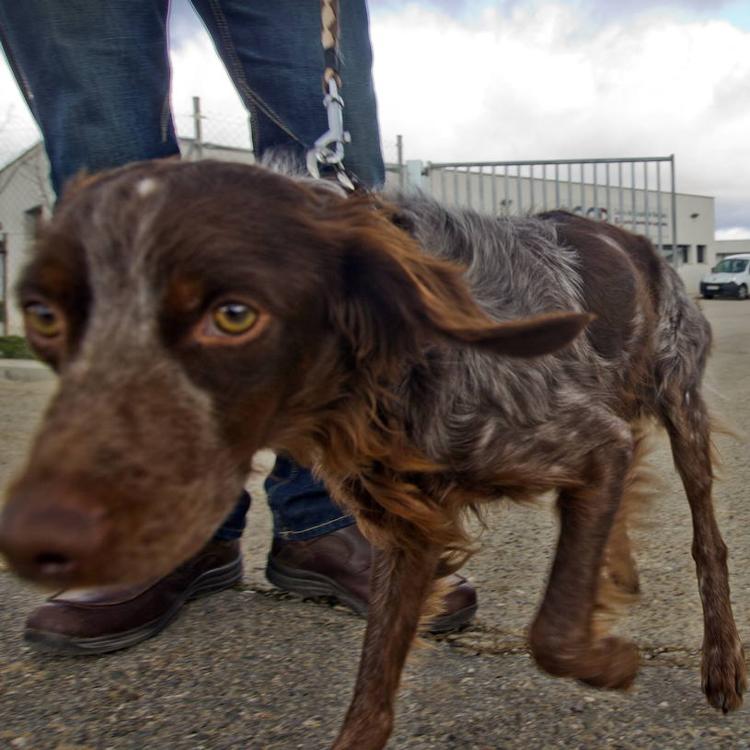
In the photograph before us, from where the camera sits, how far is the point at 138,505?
1.25 m

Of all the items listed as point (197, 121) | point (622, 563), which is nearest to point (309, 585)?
point (622, 563)

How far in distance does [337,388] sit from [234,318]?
0.41 meters

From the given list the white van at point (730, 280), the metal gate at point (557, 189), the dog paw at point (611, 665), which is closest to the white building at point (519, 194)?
the metal gate at point (557, 189)

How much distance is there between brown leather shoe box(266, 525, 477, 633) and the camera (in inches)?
109

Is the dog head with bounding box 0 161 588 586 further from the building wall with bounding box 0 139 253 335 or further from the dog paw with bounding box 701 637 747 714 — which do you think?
the building wall with bounding box 0 139 253 335

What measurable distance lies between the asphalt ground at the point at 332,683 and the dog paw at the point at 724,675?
33 millimetres

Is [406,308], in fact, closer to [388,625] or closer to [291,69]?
[388,625]

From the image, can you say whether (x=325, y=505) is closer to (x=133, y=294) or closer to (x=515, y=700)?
(x=515, y=700)

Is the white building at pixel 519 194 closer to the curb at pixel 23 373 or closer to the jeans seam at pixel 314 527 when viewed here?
the curb at pixel 23 373

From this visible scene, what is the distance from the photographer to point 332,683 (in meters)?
2.27

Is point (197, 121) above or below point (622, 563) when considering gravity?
above

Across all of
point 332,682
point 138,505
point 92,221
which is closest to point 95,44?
point 92,221

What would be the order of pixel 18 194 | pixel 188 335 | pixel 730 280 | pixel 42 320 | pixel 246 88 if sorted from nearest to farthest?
pixel 188 335 < pixel 42 320 < pixel 246 88 < pixel 18 194 < pixel 730 280

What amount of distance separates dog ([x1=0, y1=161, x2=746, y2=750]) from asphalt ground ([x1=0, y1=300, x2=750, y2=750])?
122 mm
